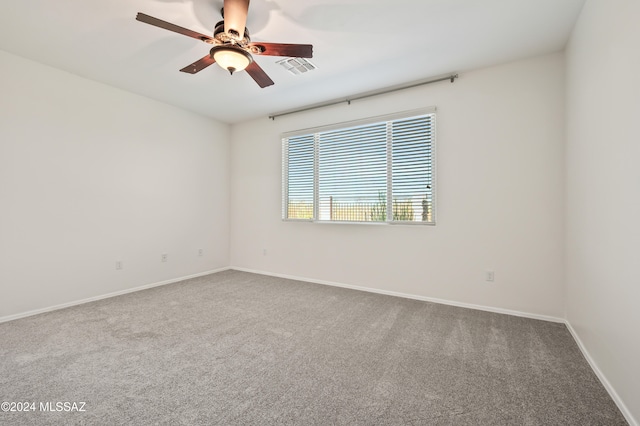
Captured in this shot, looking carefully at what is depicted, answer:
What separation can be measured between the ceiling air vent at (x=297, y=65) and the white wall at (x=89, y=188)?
2.39 metres

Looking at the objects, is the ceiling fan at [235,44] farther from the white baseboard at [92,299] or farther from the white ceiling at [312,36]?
the white baseboard at [92,299]

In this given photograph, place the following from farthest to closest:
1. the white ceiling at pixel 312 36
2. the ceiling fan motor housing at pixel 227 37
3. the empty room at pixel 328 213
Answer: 1. the white ceiling at pixel 312 36
2. the ceiling fan motor housing at pixel 227 37
3. the empty room at pixel 328 213

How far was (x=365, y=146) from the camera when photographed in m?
4.01

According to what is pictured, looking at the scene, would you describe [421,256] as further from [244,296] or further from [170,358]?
[170,358]

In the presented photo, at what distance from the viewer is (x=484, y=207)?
3.18 meters

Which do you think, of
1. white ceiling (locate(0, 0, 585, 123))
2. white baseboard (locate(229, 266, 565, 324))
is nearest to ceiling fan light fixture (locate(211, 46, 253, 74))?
white ceiling (locate(0, 0, 585, 123))

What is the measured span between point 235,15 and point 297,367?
2.58 m

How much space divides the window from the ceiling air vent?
3.69 ft

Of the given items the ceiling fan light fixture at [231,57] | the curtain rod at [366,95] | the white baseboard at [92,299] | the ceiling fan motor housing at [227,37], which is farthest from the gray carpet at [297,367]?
the curtain rod at [366,95]

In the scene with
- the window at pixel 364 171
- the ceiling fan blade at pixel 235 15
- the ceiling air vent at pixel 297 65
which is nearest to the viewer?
the ceiling fan blade at pixel 235 15

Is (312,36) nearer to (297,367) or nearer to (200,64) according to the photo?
(200,64)

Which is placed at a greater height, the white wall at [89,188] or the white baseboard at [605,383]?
the white wall at [89,188]

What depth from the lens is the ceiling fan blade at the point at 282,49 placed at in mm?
2068

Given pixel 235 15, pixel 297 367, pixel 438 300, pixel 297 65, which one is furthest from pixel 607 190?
pixel 297 65
